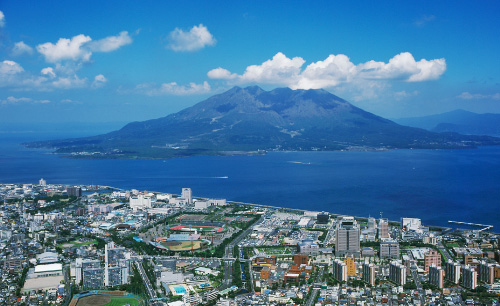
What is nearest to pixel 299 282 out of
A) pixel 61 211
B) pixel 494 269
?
pixel 494 269

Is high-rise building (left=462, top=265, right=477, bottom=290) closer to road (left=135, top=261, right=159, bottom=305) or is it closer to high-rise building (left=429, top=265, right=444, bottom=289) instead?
high-rise building (left=429, top=265, right=444, bottom=289)

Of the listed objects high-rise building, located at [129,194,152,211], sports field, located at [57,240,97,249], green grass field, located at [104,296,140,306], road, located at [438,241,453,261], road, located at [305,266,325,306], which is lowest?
green grass field, located at [104,296,140,306]

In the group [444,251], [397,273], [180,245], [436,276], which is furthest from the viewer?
[180,245]

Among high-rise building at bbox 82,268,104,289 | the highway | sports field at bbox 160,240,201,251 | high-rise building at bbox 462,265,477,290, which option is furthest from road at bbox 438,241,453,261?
high-rise building at bbox 82,268,104,289

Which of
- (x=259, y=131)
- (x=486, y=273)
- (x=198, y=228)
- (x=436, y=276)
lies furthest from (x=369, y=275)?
(x=259, y=131)

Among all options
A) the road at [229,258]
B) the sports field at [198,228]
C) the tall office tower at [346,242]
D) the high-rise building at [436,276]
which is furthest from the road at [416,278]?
the sports field at [198,228]

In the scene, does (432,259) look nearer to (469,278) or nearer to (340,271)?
(469,278)
